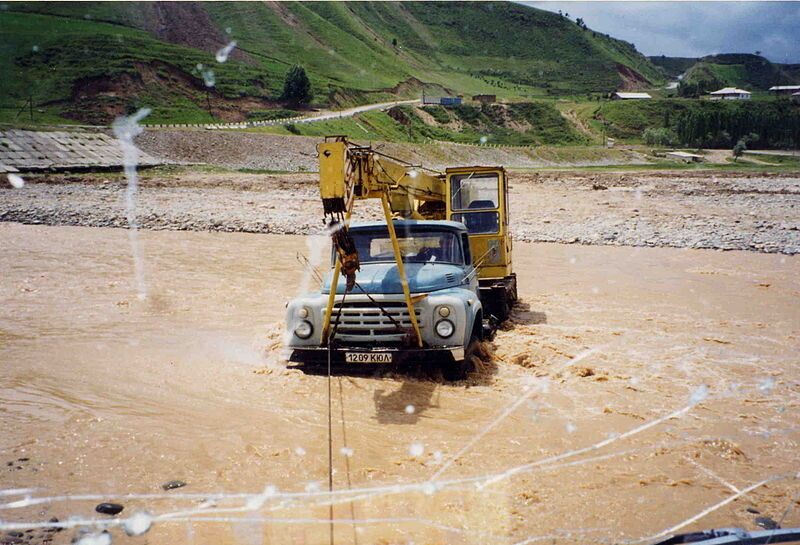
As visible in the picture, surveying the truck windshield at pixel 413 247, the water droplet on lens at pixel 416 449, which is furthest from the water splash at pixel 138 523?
the truck windshield at pixel 413 247

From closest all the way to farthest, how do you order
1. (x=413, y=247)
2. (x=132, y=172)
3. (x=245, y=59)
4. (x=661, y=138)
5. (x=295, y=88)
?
(x=413, y=247) → (x=132, y=172) → (x=295, y=88) → (x=661, y=138) → (x=245, y=59)

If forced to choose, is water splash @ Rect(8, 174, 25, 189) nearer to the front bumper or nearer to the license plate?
the front bumper

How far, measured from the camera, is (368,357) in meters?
7.99

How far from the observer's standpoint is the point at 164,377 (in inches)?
348

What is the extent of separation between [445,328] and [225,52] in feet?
326

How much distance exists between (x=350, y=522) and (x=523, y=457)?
2.12 m

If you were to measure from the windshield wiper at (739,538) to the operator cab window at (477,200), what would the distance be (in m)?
9.12

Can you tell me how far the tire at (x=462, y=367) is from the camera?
8.53 meters

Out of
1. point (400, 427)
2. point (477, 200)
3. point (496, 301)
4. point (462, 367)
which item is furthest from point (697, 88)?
point (400, 427)

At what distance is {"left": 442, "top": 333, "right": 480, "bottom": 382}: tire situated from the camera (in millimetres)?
8531

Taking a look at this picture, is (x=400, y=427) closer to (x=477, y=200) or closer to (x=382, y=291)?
(x=382, y=291)

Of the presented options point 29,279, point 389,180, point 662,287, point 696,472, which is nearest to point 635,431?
point 696,472

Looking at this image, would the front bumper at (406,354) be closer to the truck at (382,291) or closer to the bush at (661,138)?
the truck at (382,291)

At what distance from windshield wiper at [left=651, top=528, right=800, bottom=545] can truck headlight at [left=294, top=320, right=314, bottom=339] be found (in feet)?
18.4
